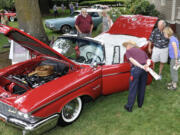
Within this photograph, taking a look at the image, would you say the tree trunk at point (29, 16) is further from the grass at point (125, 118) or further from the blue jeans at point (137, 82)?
the blue jeans at point (137, 82)

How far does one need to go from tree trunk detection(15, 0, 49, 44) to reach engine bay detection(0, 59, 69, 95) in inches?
146

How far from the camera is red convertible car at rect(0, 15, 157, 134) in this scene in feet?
10.7

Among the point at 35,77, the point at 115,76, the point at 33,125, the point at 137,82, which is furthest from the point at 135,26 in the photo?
the point at 33,125

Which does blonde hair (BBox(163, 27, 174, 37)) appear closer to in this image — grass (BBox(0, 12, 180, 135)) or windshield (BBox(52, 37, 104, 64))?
grass (BBox(0, 12, 180, 135))

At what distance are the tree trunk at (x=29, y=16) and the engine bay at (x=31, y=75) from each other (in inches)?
146

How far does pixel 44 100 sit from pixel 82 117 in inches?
47.4

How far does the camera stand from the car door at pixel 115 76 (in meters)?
4.29

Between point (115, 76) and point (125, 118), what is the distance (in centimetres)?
89

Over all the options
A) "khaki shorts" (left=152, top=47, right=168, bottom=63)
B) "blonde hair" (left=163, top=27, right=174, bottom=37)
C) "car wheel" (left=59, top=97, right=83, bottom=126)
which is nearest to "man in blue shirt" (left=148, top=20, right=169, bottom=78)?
"khaki shorts" (left=152, top=47, right=168, bottom=63)

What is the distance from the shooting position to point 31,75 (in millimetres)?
4324

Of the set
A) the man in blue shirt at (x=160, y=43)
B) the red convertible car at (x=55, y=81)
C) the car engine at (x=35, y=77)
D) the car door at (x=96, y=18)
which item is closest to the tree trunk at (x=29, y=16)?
the red convertible car at (x=55, y=81)

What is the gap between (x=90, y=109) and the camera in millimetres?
4516

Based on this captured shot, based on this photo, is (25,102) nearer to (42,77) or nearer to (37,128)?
(37,128)

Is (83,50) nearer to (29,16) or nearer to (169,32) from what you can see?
(169,32)
